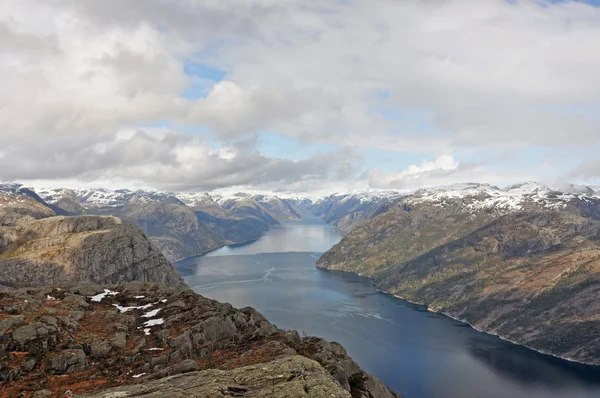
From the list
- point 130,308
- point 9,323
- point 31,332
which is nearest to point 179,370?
point 31,332

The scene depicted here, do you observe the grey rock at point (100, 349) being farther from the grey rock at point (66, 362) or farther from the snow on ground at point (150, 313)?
the snow on ground at point (150, 313)

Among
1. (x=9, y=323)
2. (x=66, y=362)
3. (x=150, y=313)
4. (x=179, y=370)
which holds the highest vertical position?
(x=179, y=370)

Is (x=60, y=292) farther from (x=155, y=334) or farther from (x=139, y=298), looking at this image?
(x=155, y=334)

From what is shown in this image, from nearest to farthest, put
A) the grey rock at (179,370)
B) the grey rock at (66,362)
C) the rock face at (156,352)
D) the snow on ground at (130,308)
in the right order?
the rock face at (156,352), the grey rock at (179,370), the grey rock at (66,362), the snow on ground at (130,308)

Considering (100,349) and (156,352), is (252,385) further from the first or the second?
(100,349)

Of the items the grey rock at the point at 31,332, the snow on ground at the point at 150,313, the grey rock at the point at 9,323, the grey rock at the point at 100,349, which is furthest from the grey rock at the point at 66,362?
the snow on ground at the point at 150,313

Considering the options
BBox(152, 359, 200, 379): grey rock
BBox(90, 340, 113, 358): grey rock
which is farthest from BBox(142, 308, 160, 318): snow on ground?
BBox(152, 359, 200, 379): grey rock

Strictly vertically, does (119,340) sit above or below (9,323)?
below

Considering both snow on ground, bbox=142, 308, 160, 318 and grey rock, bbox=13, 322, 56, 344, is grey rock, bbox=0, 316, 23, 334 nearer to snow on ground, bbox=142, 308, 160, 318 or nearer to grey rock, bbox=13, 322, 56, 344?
grey rock, bbox=13, 322, 56, 344
